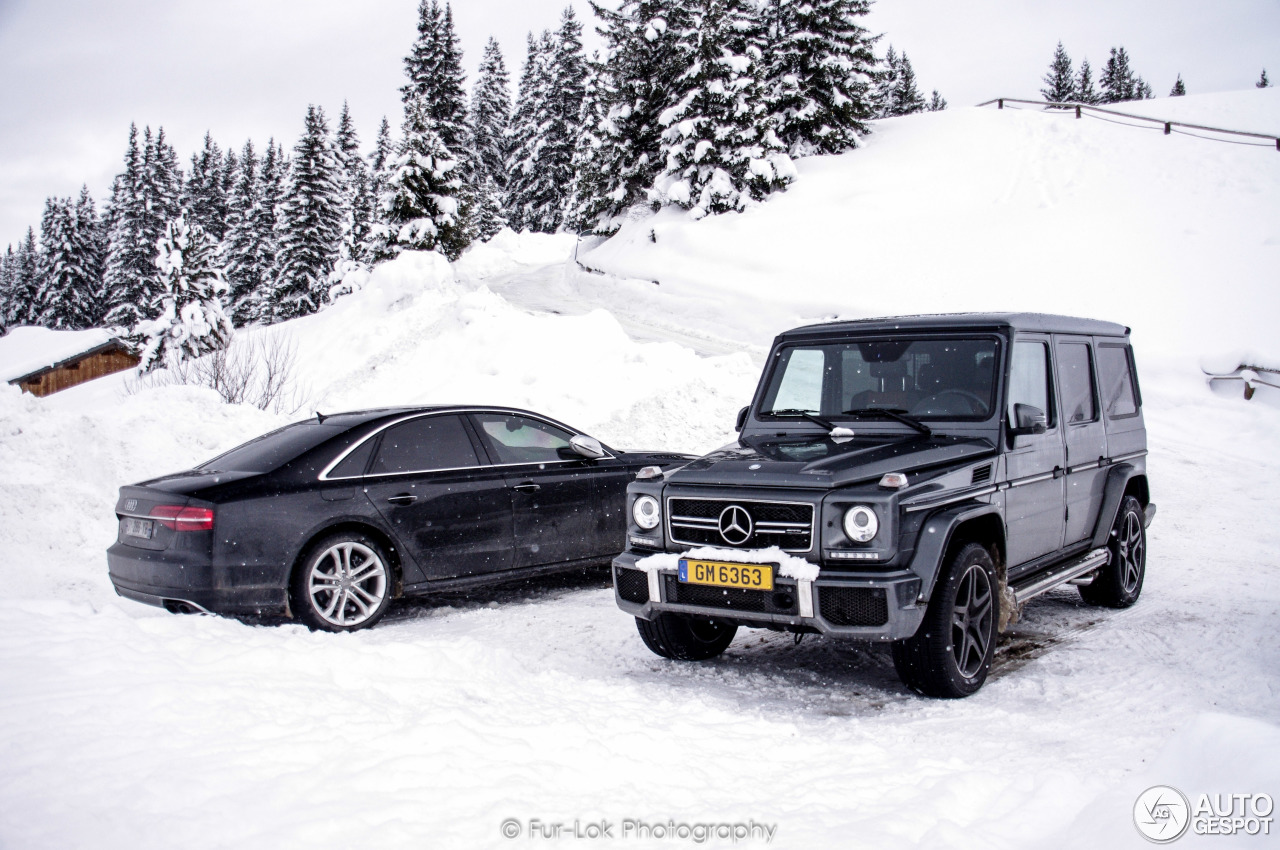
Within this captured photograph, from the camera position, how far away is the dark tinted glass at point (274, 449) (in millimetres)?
6441

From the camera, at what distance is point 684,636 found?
553cm

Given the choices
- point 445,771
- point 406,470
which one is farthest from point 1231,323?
point 445,771

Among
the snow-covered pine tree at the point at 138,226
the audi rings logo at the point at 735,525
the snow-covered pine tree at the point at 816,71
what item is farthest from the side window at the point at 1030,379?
the snow-covered pine tree at the point at 138,226

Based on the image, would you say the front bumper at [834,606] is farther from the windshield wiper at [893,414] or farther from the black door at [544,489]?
the black door at [544,489]

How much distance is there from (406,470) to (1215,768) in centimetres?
528

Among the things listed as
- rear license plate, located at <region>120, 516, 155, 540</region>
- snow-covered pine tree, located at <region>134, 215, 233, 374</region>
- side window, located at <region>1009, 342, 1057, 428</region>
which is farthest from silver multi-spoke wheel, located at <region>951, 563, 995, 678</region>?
snow-covered pine tree, located at <region>134, 215, 233, 374</region>

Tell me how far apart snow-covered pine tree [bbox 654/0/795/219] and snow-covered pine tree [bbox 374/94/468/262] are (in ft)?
31.3

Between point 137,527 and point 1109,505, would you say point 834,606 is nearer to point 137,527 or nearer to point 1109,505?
point 1109,505

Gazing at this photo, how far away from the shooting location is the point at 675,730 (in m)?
4.21

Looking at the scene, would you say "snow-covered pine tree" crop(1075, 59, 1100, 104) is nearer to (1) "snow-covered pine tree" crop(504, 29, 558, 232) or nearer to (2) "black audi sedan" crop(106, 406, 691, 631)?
(1) "snow-covered pine tree" crop(504, 29, 558, 232)

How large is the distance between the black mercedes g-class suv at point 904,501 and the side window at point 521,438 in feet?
6.71

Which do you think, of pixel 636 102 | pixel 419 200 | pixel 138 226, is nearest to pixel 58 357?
pixel 138 226

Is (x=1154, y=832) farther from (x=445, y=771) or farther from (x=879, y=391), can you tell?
(x=879, y=391)

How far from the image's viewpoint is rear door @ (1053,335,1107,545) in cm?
609
